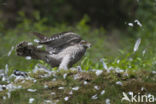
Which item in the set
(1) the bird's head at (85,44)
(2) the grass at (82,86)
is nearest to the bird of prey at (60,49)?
(1) the bird's head at (85,44)

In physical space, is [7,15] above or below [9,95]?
below

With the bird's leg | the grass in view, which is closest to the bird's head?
the bird's leg

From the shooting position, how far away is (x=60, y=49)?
17.4ft

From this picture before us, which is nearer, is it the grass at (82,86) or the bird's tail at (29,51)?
the grass at (82,86)

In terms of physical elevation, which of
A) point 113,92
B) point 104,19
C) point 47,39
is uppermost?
point 47,39

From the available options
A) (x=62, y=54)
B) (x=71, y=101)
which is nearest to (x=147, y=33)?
(x=62, y=54)

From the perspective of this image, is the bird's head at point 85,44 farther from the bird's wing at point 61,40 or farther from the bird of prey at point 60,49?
the bird's wing at point 61,40

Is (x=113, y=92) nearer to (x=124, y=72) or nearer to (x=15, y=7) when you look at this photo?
(x=124, y=72)

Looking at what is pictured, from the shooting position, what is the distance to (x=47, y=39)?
16.9ft

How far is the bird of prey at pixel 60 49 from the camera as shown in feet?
16.6

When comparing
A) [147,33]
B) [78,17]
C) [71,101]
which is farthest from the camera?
[78,17]

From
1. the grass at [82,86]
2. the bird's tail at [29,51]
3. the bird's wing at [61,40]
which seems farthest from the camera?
the bird's wing at [61,40]

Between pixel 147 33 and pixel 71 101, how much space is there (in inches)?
275

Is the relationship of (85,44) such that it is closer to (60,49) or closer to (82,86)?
(60,49)
